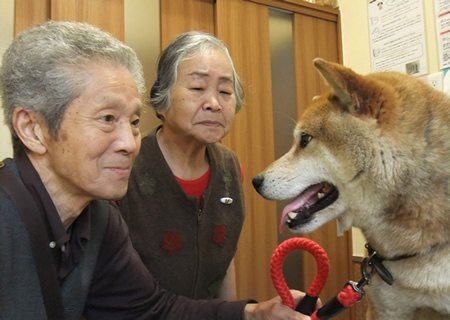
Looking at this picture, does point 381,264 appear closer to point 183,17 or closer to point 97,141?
point 97,141

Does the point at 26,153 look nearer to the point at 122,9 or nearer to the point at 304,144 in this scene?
the point at 304,144

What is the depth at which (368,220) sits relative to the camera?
94cm

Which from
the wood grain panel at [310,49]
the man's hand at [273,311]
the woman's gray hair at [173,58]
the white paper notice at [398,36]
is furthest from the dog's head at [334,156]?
the wood grain panel at [310,49]

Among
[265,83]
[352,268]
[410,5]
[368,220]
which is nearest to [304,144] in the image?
[368,220]

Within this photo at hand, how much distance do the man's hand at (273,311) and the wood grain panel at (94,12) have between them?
1535 mm

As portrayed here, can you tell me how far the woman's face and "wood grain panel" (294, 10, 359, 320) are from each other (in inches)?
53.6

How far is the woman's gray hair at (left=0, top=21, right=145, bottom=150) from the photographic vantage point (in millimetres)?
745

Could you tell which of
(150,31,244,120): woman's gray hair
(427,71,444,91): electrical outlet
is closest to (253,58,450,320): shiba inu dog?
(150,31,244,120): woman's gray hair

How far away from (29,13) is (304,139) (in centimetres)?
145

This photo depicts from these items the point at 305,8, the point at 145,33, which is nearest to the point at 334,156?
the point at 145,33

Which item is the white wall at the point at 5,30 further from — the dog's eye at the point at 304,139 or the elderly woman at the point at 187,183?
the dog's eye at the point at 304,139

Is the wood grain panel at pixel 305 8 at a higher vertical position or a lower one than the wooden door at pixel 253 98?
higher

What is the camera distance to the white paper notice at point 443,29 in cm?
193

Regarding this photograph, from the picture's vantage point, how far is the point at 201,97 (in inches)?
47.3
